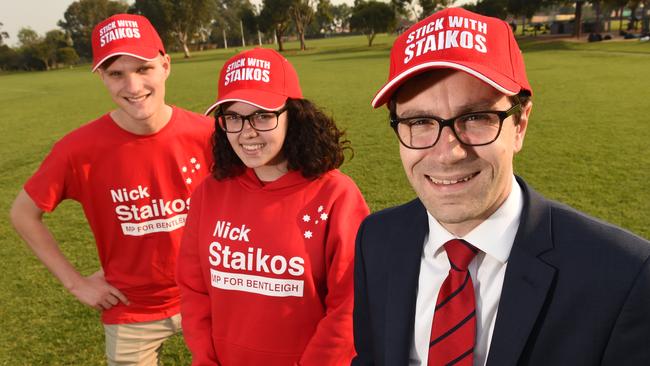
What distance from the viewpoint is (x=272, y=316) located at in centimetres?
217

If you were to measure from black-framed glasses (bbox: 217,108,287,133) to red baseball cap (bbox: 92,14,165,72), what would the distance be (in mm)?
853

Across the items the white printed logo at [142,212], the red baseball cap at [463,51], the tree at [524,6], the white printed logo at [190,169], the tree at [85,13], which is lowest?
the white printed logo at [142,212]

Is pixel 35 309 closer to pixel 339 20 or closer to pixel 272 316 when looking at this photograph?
pixel 272 316

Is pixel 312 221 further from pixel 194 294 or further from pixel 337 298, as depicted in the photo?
pixel 194 294

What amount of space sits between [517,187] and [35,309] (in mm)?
4863

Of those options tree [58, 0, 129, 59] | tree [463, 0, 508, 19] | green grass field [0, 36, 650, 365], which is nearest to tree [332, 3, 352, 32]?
tree [58, 0, 129, 59]

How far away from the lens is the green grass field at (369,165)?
4324 mm

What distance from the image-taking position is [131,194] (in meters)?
2.76

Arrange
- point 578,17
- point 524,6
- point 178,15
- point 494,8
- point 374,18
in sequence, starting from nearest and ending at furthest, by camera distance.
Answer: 1. point 578,17
2. point 524,6
3. point 494,8
4. point 374,18
5. point 178,15

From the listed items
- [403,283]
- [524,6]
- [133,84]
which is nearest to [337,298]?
[403,283]

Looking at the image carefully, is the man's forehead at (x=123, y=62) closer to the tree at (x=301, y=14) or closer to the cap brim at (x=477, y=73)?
the cap brim at (x=477, y=73)

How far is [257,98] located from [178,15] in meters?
68.2

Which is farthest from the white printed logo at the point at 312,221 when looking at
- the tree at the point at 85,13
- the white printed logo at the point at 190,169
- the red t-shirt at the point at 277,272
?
the tree at the point at 85,13

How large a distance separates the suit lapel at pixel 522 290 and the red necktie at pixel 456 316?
0.08 metres
